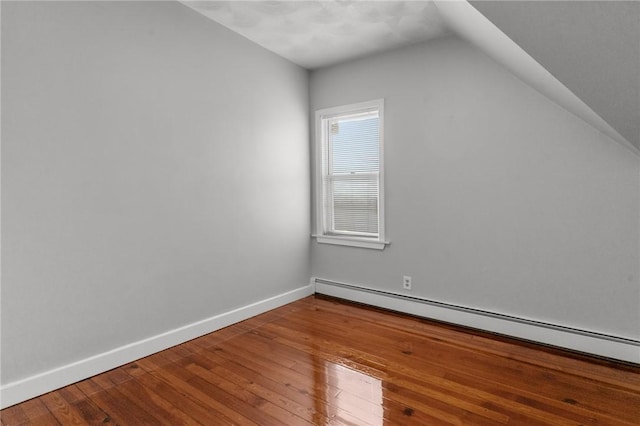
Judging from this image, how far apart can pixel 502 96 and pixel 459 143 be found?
1.65 ft

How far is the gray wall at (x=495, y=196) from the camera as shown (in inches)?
102

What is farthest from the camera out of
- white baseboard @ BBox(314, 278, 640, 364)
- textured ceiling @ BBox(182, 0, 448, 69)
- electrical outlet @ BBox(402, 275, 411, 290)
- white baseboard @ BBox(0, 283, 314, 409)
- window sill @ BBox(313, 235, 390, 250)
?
window sill @ BBox(313, 235, 390, 250)

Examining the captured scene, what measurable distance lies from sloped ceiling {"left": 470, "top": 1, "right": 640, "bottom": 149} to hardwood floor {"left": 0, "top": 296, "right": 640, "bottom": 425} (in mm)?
1648

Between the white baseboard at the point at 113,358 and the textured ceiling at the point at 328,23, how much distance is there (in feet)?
8.63

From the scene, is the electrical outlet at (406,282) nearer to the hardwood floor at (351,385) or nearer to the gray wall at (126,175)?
the hardwood floor at (351,385)

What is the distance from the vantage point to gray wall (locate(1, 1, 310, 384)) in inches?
82.1

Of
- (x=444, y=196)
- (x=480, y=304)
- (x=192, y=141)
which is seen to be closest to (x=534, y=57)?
(x=444, y=196)

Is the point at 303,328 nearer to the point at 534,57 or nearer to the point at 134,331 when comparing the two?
the point at 134,331

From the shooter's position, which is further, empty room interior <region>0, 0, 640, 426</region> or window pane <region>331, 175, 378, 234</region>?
window pane <region>331, 175, 378, 234</region>

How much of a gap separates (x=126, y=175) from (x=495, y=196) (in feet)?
9.76

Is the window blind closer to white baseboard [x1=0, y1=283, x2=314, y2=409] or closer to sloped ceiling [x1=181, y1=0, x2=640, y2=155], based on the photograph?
sloped ceiling [x1=181, y1=0, x2=640, y2=155]

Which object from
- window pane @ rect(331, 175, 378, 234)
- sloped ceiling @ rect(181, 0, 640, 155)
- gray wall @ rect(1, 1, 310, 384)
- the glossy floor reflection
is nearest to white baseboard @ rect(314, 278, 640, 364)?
window pane @ rect(331, 175, 378, 234)

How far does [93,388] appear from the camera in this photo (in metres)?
2.24

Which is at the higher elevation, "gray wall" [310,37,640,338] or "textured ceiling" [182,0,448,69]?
"textured ceiling" [182,0,448,69]
